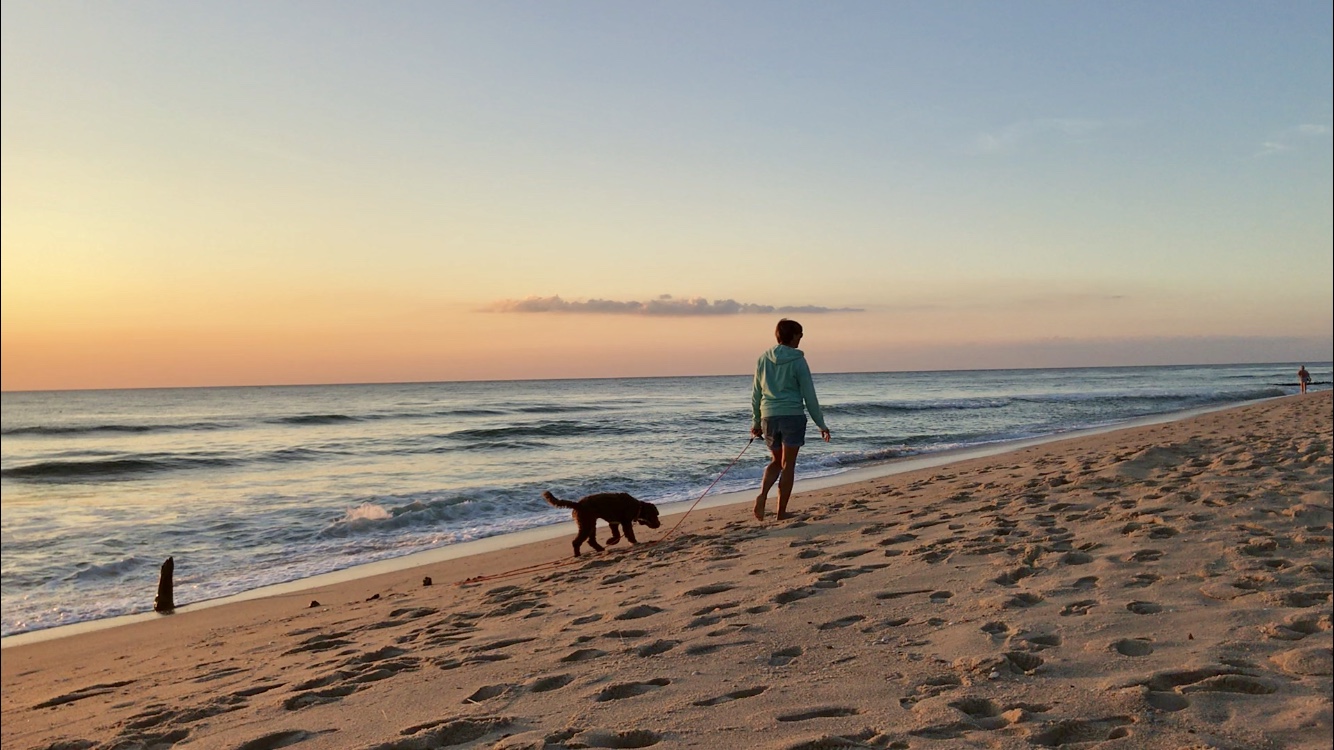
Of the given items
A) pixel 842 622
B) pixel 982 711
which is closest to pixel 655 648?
pixel 842 622

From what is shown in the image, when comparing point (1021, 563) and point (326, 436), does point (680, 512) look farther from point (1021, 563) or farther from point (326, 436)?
point (326, 436)

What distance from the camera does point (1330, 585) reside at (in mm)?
3963

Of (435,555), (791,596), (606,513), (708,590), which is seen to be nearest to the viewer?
(791,596)

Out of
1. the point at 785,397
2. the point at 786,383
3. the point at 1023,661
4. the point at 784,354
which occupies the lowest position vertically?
the point at 1023,661

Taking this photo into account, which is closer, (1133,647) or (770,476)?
(1133,647)

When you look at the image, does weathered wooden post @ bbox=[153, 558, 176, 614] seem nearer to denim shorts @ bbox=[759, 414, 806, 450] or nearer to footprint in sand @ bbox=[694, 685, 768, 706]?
denim shorts @ bbox=[759, 414, 806, 450]

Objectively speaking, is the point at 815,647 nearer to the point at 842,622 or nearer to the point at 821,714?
the point at 842,622

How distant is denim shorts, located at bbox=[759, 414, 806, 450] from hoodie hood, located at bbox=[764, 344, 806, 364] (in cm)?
53

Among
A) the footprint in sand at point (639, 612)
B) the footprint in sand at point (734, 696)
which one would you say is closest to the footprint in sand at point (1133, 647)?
the footprint in sand at point (734, 696)

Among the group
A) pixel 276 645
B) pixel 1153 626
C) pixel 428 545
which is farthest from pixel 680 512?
pixel 1153 626

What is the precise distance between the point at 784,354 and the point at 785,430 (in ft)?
2.34

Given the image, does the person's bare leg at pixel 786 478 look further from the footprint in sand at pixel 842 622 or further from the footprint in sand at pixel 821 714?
the footprint in sand at pixel 821 714

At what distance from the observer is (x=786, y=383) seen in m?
7.26

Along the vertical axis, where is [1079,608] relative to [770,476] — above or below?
below
